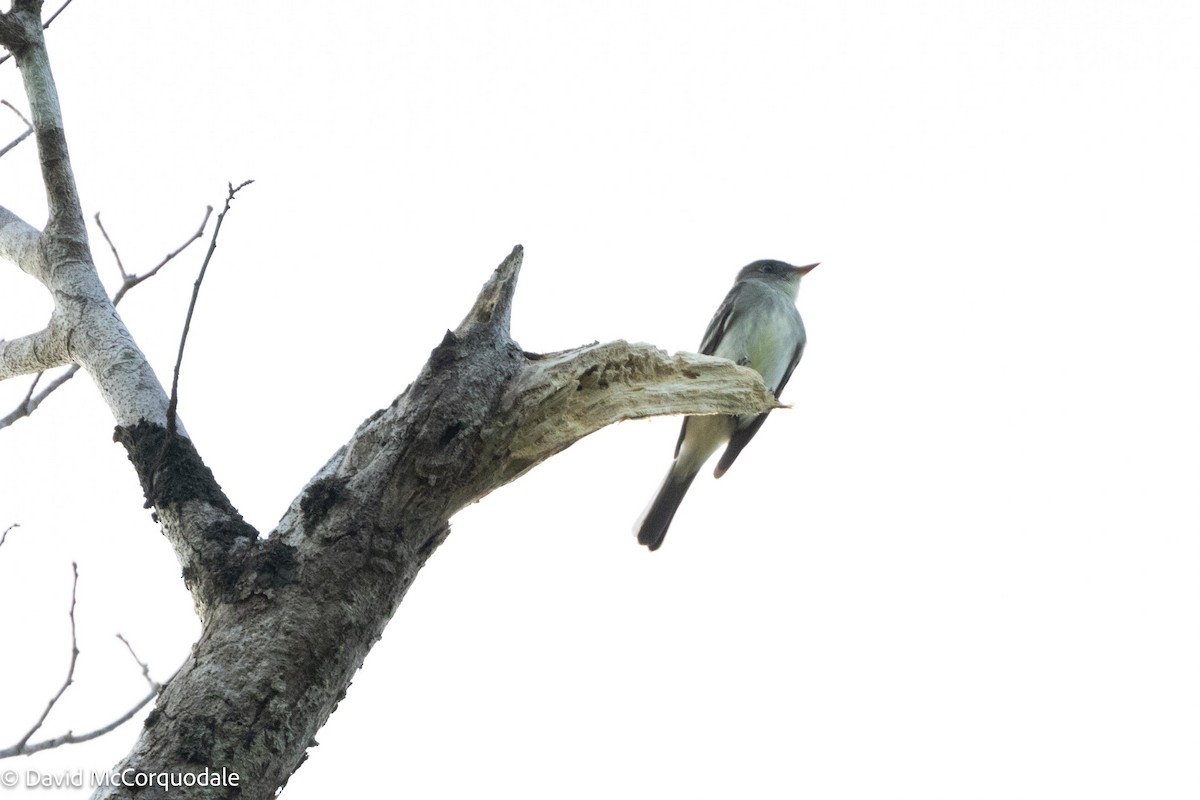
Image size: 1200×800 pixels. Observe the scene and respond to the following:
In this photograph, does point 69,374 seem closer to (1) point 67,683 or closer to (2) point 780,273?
(1) point 67,683

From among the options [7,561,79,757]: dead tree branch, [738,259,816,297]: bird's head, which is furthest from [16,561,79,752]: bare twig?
[738,259,816,297]: bird's head

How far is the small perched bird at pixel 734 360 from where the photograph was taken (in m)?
6.93

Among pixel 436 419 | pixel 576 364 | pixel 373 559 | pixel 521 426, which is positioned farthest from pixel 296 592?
pixel 576 364

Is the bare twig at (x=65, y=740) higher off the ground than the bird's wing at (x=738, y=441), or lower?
lower

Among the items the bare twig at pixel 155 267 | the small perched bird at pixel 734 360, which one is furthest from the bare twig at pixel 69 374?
the small perched bird at pixel 734 360

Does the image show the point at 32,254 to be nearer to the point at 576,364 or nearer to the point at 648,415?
the point at 576,364

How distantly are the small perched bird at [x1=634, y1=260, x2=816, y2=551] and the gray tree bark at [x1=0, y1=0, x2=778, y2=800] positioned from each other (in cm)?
310

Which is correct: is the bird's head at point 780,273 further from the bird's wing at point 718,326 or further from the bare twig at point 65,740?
the bare twig at point 65,740

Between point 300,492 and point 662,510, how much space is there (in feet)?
13.9

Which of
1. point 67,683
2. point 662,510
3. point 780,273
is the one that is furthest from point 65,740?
point 780,273

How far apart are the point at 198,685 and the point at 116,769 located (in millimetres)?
229

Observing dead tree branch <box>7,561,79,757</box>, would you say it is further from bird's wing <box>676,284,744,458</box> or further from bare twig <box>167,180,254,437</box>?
bird's wing <box>676,284,744,458</box>

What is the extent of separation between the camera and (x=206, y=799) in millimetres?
2266

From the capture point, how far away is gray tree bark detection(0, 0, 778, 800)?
7.93 ft
